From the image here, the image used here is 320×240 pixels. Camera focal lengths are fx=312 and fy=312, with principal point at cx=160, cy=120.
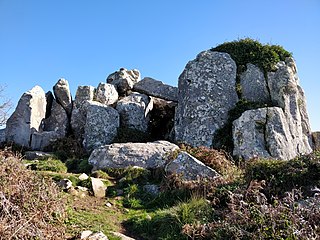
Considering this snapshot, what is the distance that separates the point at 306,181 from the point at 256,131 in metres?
6.09

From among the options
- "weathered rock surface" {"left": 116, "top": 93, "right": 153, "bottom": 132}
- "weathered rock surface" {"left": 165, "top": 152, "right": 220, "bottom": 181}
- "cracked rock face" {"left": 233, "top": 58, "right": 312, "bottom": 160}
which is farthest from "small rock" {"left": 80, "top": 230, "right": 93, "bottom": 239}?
"weathered rock surface" {"left": 116, "top": 93, "right": 153, "bottom": 132}

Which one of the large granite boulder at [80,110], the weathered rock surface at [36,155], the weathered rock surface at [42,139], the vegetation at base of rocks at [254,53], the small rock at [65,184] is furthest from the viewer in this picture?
the large granite boulder at [80,110]

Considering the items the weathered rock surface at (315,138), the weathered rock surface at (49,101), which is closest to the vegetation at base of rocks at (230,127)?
the weathered rock surface at (315,138)

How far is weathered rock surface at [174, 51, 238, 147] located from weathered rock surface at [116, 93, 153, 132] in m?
2.16

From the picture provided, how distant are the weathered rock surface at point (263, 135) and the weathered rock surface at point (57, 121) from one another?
1035 centimetres

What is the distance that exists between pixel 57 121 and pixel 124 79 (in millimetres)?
5221

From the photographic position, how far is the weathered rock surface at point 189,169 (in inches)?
409

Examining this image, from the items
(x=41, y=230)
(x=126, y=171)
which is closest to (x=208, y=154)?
(x=126, y=171)

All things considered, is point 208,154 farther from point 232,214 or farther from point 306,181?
point 232,214

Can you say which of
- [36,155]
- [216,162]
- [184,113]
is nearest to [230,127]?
[184,113]

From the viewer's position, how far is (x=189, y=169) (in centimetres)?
1066

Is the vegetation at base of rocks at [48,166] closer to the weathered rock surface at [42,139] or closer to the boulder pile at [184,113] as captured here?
the boulder pile at [184,113]

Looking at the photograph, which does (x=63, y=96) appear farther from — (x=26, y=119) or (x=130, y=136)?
(x=130, y=136)

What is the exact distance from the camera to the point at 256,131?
1439cm
